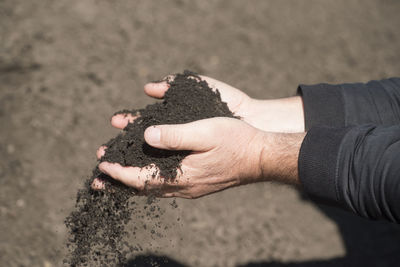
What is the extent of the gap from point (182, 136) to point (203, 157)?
0.23 m

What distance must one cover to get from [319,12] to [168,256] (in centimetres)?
470

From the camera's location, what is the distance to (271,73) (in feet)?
16.7

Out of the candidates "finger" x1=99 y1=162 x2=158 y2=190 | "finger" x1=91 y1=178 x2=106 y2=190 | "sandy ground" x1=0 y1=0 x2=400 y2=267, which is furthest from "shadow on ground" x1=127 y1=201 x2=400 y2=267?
"finger" x1=99 y1=162 x2=158 y2=190

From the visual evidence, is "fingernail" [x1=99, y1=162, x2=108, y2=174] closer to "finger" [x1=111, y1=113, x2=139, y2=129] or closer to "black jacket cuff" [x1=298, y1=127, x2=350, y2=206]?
"finger" [x1=111, y1=113, x2=139, y2=129]

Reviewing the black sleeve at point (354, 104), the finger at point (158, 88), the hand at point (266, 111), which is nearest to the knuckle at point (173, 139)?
the finger at point (158, 88)

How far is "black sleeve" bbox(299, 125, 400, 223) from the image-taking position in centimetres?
178

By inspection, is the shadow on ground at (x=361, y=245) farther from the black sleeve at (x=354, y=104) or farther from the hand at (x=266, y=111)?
the black sleeve at (x=354, y=104)

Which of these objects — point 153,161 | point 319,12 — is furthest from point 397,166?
point 319,12

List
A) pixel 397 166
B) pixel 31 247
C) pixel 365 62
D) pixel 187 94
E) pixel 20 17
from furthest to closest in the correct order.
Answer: pixel 365 62, pixel 20 17, pixel 31 247, pixel 187 94, pixel 397 166

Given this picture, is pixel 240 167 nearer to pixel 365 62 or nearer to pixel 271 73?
pixel 271 73

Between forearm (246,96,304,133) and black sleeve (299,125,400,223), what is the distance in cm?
67

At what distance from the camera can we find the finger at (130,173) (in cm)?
224

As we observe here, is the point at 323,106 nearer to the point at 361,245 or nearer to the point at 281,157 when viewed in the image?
the point at 281,157

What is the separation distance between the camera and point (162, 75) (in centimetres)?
475
